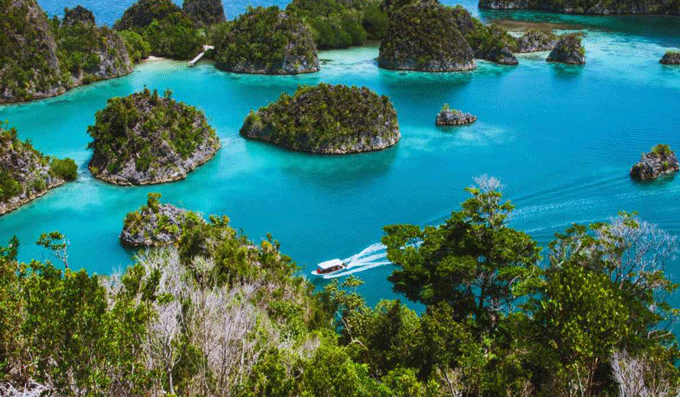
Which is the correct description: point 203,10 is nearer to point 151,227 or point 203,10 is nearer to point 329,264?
point 151,227

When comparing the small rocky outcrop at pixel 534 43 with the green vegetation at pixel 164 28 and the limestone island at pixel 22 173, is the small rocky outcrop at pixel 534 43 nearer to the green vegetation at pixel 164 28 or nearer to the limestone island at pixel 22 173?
the green vegetation at pixel 164 28

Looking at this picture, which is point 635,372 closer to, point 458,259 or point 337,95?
point 458,259

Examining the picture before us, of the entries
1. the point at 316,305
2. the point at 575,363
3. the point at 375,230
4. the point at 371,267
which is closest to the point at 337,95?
the point at 375,230

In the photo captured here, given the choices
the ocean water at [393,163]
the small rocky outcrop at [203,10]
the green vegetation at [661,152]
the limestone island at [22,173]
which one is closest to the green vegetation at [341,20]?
the ocean water at [393,163]

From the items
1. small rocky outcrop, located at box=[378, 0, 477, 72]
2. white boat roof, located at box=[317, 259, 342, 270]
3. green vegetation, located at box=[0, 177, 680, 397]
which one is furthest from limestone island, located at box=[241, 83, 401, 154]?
small rocky outcrop, located at box=[378, 0, 477, 72]

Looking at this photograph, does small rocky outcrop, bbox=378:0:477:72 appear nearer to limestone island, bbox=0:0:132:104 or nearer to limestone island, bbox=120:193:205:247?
limestone island, bbox=0:0:132:104

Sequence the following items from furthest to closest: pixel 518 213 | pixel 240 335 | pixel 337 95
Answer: pixel 337 95 < pixel 518 213 < pixel 240 335
